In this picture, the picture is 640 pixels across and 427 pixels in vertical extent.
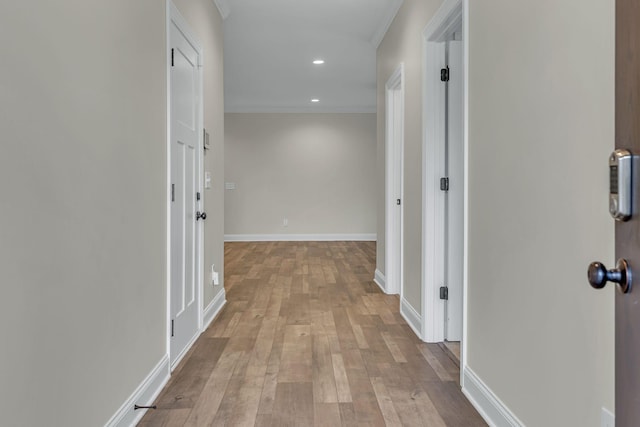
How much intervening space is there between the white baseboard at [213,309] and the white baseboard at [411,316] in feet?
4.91

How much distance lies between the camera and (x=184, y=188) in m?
2.95

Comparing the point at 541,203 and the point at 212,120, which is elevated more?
the point at 212,120

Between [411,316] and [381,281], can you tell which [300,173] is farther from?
[411,316]

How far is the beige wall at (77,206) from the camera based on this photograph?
122 cm

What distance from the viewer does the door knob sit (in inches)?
32.8

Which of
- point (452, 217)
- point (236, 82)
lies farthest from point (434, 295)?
point (236, 82)

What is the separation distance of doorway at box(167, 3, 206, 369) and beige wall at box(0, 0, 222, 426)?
291mm

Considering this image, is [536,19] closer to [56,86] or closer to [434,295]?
[56,86]

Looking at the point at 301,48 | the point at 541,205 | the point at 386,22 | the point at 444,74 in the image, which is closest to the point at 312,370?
the point at 541,205

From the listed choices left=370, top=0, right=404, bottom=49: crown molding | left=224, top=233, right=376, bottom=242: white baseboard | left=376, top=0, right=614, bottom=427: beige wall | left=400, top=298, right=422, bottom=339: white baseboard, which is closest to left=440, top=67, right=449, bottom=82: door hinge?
→ left=376, top=0, right=614, bottom=427: beige wall

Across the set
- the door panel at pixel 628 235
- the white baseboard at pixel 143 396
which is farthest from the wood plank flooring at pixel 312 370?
the door panel at pixel 628 235

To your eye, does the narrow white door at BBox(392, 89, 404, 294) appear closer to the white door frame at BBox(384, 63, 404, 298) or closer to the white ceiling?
the white door frame at BBox(384, 63, 404, 298)

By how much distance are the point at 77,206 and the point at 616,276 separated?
4.86 feet

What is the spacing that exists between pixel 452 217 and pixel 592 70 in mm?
1900
